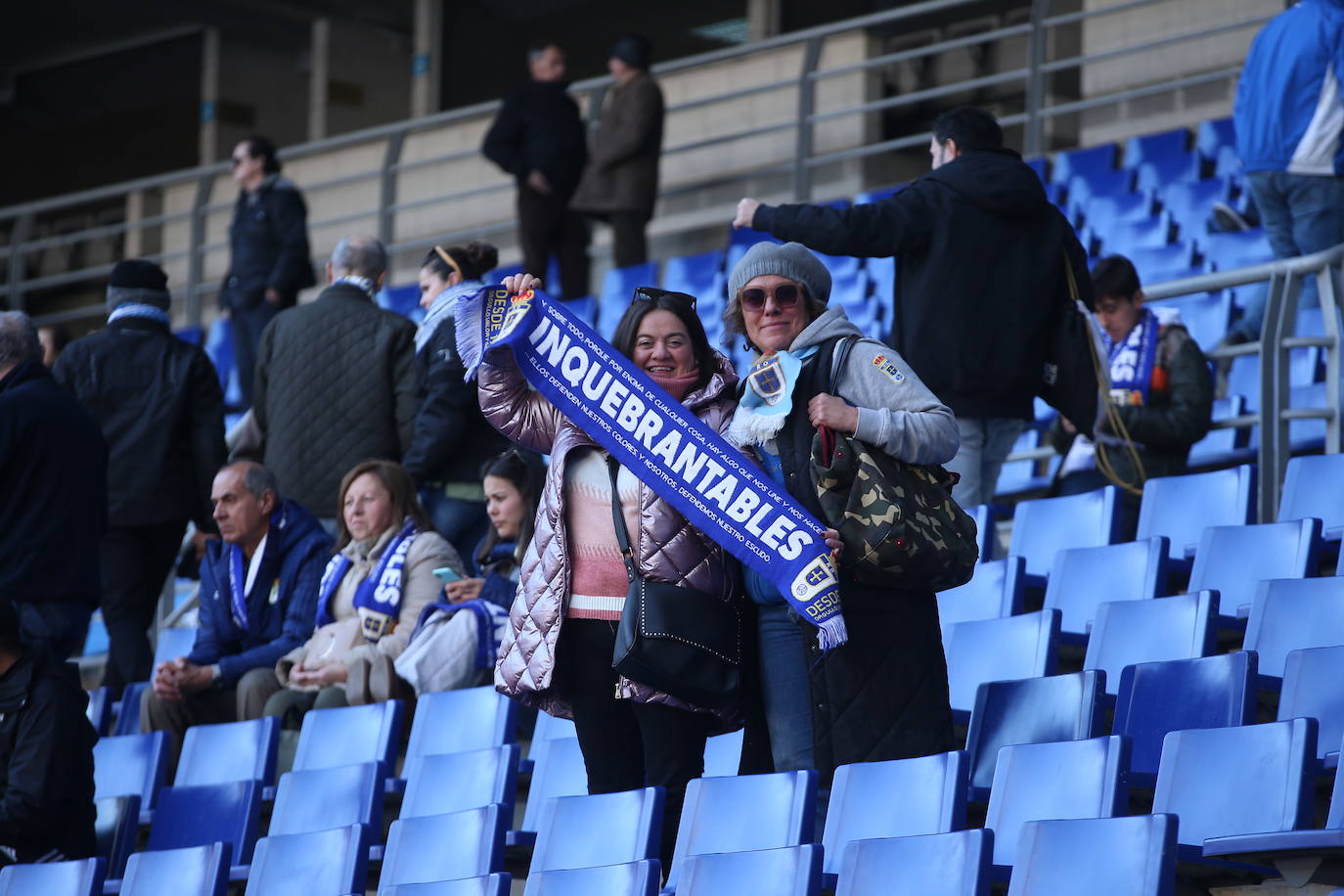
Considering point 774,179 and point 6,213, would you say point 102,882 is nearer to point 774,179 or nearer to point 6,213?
point 774,179

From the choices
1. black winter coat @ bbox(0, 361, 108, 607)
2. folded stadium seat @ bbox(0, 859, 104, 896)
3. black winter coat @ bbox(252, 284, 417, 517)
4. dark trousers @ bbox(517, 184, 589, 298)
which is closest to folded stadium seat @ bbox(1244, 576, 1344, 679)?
folded stadium seat @ bbox(0, 859, 104, 896)

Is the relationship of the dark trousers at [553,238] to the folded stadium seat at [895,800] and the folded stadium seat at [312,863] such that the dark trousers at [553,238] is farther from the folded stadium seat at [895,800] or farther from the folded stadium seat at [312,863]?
the folded stadium seat at [895,800]

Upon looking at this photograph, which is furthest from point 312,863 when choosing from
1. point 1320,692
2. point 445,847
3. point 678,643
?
point 1320,692

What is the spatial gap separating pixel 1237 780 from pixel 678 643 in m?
0.95

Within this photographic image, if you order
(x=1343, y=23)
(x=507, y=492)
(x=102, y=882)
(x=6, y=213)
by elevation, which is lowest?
(x=102, y=882)

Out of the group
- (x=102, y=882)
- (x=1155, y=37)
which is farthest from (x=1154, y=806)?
(x=1155, y=37)

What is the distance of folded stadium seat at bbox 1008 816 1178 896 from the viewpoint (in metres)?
2.89

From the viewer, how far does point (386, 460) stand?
564cm

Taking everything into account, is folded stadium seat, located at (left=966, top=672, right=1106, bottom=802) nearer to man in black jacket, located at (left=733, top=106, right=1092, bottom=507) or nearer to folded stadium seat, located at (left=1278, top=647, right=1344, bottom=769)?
folded stadium seat, located at (left=1278, top=647, right=1344, bottom=769)

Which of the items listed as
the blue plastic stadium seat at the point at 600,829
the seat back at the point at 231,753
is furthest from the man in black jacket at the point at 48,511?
the blue plastic stadium seat at the point at 600,829

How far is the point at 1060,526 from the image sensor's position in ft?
17.6

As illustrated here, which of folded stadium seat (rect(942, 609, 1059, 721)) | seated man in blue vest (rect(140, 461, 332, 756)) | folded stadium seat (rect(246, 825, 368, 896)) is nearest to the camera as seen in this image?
folded stadium seat (rect(246, 825, 368, 896))

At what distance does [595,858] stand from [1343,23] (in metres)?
4.27

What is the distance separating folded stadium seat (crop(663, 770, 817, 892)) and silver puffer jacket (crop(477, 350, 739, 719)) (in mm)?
166
